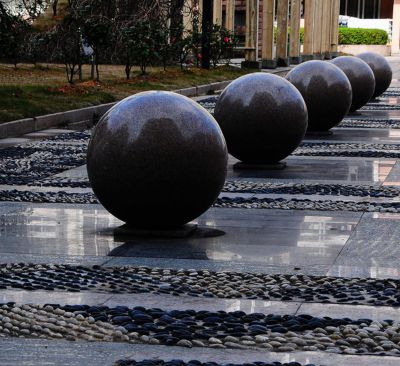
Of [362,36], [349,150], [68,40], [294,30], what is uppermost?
[68,40]

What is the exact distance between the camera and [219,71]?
122 ft

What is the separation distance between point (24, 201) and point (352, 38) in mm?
63399

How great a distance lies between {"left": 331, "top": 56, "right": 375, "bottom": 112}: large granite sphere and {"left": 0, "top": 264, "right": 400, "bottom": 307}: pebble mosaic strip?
16.0 meters

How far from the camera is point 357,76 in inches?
947

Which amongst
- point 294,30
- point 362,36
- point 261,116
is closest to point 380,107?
point 261,116

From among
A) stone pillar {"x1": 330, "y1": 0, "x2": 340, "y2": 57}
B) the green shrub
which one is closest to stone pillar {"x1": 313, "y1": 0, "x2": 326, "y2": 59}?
stone pillar {"x1": 330, "y1": 0, "x2": 340, "y2": 57}

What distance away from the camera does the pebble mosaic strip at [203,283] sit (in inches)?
304

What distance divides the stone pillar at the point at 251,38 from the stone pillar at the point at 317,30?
37.1 feet

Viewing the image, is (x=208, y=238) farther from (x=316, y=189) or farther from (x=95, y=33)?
(x=95, y=33)

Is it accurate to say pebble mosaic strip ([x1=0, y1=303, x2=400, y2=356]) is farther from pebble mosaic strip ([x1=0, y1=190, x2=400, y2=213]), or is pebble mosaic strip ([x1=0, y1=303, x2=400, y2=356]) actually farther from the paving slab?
pebble mosaic strip ([x1=0, y1=190, x2=400, y2=213])

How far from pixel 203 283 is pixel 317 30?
162 feet

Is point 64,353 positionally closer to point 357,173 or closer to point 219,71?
point 357,173

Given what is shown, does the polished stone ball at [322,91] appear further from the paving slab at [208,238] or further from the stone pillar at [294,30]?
the stone pillar at [294,30]

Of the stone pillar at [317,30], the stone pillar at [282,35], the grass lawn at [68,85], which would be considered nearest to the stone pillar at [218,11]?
the stone pillar at [282,35]
